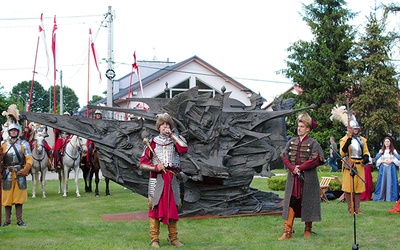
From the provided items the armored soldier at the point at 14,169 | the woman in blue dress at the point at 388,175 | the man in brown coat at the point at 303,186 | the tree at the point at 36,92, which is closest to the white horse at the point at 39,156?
the armored soldier at the point at 14,169

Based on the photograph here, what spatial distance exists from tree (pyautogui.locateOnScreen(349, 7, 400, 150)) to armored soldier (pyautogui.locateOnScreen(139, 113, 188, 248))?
23067 mm

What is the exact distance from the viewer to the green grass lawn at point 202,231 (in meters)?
8.41

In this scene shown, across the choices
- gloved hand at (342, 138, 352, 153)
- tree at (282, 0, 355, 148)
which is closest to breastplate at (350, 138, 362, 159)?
gloved hand at (342, 138, 352, 153)

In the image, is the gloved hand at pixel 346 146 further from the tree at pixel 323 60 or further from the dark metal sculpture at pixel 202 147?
the tree at pixel 323 60

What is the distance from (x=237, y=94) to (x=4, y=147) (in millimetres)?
28024

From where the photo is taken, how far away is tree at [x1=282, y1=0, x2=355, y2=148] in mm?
30641

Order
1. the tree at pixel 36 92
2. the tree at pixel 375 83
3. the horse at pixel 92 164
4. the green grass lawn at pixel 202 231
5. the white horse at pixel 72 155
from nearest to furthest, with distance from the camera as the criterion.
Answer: the green grass lawn at pixel 202 231 < the white horse at pixel 72 155 < the horse at pixel 92 164 < the tree at pixel 375 83 < the tree at pixel 36 92

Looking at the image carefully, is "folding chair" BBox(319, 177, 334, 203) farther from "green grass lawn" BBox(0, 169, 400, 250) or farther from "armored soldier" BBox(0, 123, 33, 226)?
"armored soldier" BBox(0, 123, 33, 226)

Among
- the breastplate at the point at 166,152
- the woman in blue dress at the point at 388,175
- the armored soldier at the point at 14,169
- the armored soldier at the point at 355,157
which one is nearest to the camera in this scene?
the breastplate at the point at 166,152

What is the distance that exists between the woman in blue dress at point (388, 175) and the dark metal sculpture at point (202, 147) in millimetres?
4846

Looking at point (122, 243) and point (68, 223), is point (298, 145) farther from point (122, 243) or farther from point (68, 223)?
point (68, 223)

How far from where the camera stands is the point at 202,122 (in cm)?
1125

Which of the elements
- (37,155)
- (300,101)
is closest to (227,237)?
(37,155)

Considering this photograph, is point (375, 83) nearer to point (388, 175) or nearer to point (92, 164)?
point (388, 175)
